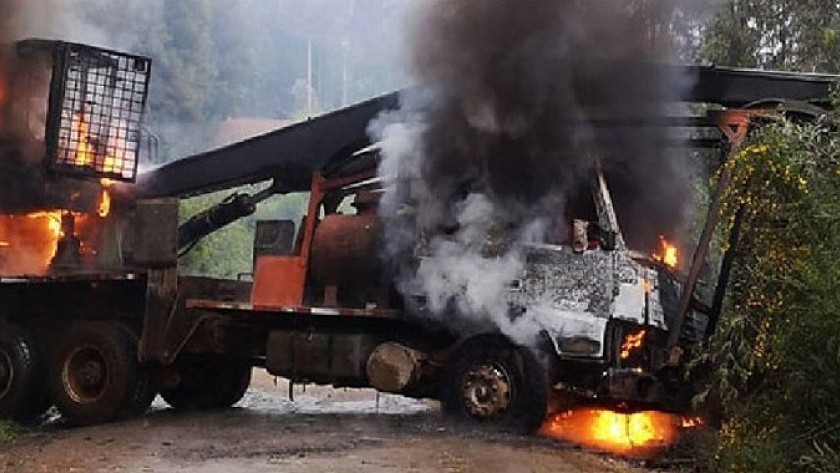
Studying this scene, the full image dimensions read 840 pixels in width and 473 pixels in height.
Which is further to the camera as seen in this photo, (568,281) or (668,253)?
(668,253)

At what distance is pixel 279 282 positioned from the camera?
1134 centimetres

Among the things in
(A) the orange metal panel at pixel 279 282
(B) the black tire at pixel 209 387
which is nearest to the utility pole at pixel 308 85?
(B) the black tire at pixel 209 387

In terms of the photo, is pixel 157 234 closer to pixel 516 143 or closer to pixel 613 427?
pixel 516 143

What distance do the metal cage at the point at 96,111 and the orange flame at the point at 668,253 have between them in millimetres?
6393

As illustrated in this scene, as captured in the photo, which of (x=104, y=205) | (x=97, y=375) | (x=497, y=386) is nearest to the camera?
(x=497, y=386)

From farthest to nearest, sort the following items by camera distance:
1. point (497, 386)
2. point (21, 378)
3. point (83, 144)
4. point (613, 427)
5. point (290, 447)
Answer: point (83, 144) < point (21, 378) < point (613, 427) < point (497, 386) < point (290, 447)

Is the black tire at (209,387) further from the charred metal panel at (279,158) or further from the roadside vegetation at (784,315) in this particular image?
the roadside vegetation at (784,315)

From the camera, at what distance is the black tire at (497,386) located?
9.55 metres

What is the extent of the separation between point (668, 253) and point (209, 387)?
18.4 ft

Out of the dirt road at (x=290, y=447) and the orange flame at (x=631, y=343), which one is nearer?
the dirt road at (x=290, y=447)

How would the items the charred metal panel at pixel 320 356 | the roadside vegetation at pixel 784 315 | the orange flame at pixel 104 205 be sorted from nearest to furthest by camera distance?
1. the roadside vegetation at pixel 784 315
2. the charred metal panel at pixel 320 356
3. the orange flame at pixel 104 205

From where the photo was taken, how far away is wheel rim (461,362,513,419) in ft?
31.9

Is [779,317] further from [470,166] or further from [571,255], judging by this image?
[470,166]

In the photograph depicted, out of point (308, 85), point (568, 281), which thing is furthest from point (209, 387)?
point (308, 85)
